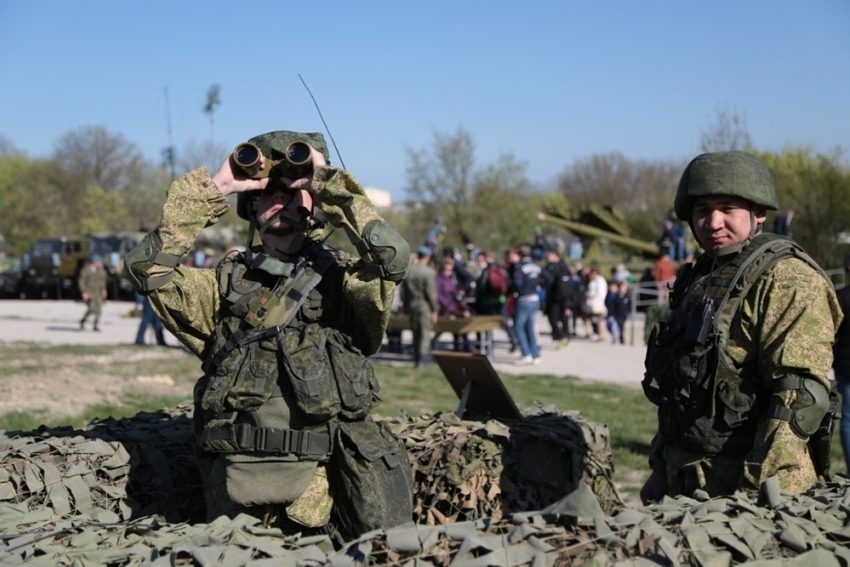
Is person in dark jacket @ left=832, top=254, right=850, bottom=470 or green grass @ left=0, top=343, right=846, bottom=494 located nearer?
person in dark jacket @ left=832, top=254, right=850, bottom=470

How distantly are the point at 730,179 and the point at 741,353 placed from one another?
2.22 ft

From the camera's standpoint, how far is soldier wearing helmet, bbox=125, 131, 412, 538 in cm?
327

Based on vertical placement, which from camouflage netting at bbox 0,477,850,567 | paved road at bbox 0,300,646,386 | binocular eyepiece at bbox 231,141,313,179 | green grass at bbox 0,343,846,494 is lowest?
green grass at bbox 0,343,846,494

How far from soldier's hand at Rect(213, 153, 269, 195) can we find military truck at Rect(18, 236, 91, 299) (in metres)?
28.5

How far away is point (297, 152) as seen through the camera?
345cm

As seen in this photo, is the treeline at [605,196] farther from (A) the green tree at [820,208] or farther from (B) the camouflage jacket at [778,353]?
(B) the camouflage jacket at [778,353]

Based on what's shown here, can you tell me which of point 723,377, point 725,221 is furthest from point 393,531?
point 725,221

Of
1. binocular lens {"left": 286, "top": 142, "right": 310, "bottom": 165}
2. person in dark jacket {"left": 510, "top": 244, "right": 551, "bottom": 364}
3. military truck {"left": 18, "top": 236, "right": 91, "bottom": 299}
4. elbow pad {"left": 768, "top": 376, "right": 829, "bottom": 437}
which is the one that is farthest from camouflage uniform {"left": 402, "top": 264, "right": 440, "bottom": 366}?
military truck {"left": 18, "top": 236, "right": 91, "bottom": 299}

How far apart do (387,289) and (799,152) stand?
28391 millimetres

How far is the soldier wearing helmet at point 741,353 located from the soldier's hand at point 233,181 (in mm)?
1753

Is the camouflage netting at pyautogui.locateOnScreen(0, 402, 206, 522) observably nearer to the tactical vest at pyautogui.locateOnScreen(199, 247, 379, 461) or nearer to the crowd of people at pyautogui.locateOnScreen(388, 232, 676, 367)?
the tactical vest at pyautogui.locateOnScreen(199, 247, 379, 461)

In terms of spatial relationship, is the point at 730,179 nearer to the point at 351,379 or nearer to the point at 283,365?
the point at 351,379

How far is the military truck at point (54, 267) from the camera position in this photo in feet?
99.6

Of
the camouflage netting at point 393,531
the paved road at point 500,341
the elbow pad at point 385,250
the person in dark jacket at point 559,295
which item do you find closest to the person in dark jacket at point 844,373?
the camouflage netting at point 393,531
